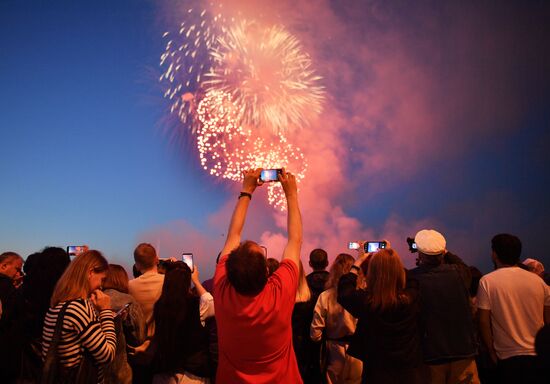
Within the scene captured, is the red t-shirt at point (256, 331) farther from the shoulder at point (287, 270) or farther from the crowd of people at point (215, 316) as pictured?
the crowd of people at point (215, 316)

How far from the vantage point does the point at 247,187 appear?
2.90m

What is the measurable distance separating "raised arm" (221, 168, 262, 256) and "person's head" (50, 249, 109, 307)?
2.96 ft

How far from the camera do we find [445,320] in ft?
11.7

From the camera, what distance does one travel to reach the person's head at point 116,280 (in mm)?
4098

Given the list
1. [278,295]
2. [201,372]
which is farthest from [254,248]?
[201,372]

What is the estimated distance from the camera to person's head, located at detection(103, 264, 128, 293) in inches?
161

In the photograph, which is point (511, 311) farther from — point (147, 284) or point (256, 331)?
point (147, 284)

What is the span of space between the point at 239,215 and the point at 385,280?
4.47 feet

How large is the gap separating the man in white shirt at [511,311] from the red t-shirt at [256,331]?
7.45 feet

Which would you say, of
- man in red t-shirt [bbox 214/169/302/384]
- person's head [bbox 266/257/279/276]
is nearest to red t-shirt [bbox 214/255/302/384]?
man in red t-shirt [bbox 214/169/302/384]

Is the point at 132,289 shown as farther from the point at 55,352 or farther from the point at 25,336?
the point at 55,352

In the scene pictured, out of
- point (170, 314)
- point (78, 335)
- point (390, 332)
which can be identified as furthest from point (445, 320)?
point (78, 335)

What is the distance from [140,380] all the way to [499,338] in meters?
3.34

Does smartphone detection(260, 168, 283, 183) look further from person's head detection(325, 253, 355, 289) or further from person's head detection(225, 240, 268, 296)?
person's head detection(325, 253, 355, 289)
